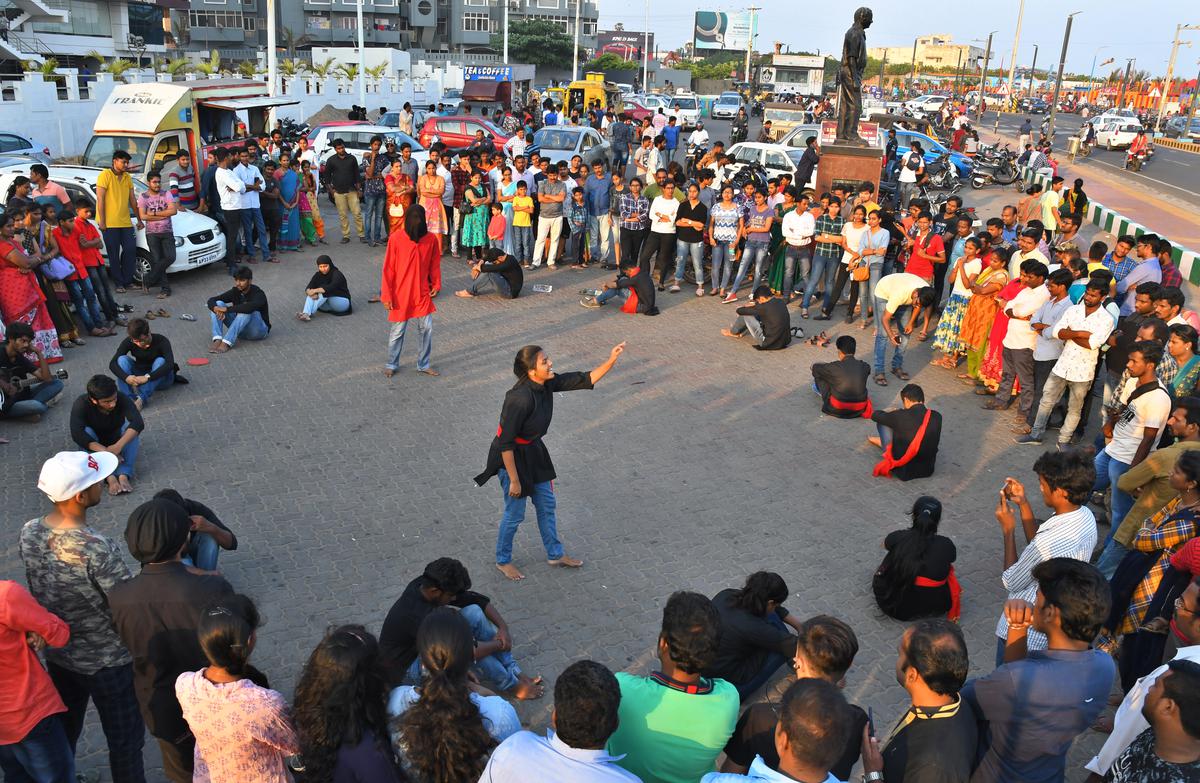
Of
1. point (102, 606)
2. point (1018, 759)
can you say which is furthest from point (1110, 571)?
point (102, 606)

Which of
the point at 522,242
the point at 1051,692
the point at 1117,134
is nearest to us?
the point at 1051,692

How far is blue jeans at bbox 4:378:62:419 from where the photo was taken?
826cm

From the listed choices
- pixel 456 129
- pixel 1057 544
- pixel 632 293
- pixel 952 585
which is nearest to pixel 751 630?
pixel 1057 544

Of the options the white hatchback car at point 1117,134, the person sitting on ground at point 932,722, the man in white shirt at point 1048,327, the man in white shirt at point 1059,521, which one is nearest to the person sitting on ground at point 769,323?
the man in white shirt at point 1048,327

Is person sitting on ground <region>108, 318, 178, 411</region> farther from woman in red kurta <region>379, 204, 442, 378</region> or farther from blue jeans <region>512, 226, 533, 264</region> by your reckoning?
blue jeans <region>512, 226, 533, 264</region>

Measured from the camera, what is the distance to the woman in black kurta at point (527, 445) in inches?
228

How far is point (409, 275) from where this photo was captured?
30.9 feet

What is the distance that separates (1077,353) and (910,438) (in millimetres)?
1837

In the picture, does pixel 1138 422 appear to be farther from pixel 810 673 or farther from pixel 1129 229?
pixel 1129 229

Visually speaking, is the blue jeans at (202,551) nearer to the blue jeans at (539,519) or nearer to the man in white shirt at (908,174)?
the blue jeans at (539,519)

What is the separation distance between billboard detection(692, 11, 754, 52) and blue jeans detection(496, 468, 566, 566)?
124814 millimetres

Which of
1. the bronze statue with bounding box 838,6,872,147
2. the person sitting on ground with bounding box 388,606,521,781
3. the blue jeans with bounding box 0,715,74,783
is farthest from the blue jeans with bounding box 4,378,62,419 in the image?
the bronze statue with bounding box 838,6,872,147

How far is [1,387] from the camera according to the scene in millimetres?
8055

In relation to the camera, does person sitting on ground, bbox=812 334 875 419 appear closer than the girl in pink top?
No
